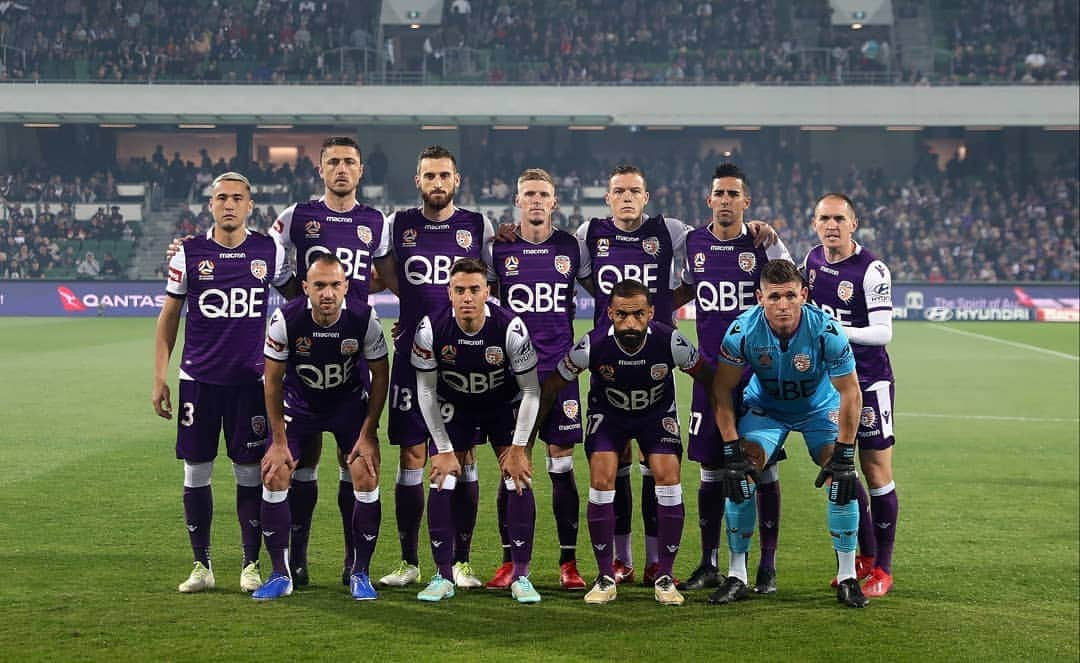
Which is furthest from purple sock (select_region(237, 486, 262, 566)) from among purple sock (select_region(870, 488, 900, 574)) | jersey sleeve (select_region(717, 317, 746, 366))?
purple sock (select_region(870, 488, 900, 574))

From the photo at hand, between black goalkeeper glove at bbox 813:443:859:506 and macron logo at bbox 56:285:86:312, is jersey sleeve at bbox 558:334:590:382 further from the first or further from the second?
macron logo at bbox 56:285:86:312

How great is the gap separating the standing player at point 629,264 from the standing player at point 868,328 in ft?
2.80

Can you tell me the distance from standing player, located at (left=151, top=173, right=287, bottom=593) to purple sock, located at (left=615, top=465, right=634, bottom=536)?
78.9 inches

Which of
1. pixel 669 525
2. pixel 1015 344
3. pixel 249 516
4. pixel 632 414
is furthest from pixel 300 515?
pixel 1015 344

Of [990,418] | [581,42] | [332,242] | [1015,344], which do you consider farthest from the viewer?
[581,42]

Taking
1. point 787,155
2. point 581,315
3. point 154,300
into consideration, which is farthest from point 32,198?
point 787,155

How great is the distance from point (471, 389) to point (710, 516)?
1.53 metres

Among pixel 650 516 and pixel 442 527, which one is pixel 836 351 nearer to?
pixel 650 516

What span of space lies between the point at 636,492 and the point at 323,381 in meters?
4.30

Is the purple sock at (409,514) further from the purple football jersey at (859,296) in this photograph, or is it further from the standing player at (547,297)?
the purple football jersey at (859,296)

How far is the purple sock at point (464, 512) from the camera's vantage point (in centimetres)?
718

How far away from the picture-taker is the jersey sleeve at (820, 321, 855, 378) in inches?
261

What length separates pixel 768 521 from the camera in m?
7.12

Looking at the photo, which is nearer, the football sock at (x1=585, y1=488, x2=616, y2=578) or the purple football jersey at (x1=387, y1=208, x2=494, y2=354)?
the football sock at (x1=585, y1=488, x2=616, y2=578)
